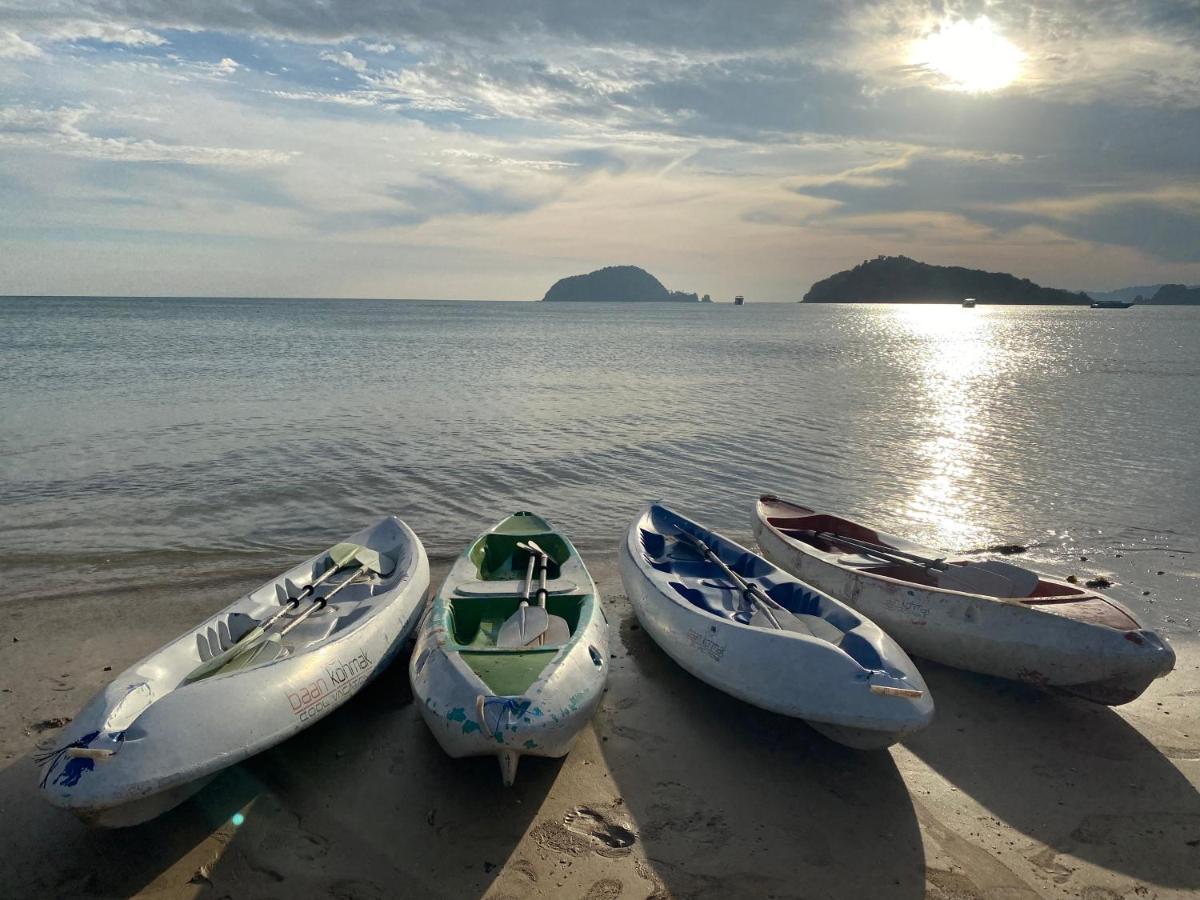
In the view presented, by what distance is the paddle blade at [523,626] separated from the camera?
7065 mm

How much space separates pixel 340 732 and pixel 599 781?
227cm

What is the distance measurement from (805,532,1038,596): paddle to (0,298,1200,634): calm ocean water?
89.8 inches

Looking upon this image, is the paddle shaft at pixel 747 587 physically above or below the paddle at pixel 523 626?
above

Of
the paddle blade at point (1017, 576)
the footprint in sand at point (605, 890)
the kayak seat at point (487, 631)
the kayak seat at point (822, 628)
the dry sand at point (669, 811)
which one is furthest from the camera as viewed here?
the paddle blade at point (1017, 576)

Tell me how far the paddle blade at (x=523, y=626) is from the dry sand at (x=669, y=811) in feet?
3.07

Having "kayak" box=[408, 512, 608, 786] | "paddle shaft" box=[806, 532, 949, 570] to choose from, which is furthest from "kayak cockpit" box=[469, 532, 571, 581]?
"paddle shaft" box=[806, 532, 949, 570]

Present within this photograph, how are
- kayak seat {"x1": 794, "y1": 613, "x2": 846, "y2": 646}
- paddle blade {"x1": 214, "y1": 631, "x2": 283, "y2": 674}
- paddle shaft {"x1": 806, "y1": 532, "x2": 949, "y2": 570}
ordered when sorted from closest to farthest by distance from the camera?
paddle blade {"x1": 214, "y1": 631, "x2": 283, "y2": 674} → kayak seat {"x1": 794, "y1": 613, "x2": 846, "y2": 646} → paddle shaft {"x1": 806, "y1": 532, "x2": 949, "y2": 570}

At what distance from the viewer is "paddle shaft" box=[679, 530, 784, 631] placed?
708cm

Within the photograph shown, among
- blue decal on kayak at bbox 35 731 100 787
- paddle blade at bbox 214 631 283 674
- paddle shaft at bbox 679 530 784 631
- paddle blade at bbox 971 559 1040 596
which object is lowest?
paddle blade at bbox 214 631 283 674

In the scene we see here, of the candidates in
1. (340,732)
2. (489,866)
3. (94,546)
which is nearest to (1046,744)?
(489,866)

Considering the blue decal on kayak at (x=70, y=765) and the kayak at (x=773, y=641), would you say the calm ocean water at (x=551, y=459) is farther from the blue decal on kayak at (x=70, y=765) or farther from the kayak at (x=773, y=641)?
the blue decal on kayak at (x=70, y=765)

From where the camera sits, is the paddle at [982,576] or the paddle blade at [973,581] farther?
the paddle blade at [973,581]

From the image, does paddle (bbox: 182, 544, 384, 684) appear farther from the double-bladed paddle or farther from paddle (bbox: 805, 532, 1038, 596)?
paddle (bbox: 805, 532, 1038, 596)

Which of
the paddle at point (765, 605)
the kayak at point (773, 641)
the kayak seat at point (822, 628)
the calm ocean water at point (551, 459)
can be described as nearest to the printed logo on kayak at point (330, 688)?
the kayak at point (773, 641)
